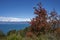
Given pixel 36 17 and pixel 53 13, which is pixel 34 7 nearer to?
pixel 36 17

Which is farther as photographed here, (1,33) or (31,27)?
(1,33)

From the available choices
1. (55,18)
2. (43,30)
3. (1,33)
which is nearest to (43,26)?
(43,30)

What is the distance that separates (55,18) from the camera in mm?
25156

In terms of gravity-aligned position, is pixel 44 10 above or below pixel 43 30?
above

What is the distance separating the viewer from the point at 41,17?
21.5m

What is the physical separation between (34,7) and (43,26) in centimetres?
204

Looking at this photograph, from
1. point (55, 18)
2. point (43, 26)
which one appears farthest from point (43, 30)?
point (55, 18)

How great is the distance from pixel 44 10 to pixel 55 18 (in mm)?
3700

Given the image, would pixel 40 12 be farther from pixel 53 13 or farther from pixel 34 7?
pixel 53 13

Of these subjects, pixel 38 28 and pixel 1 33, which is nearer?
pixel 38 28

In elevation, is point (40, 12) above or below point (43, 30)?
above

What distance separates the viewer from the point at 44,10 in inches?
859

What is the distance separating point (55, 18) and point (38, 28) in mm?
4604

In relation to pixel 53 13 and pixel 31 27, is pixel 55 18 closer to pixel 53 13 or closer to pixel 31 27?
pixel 53 13
